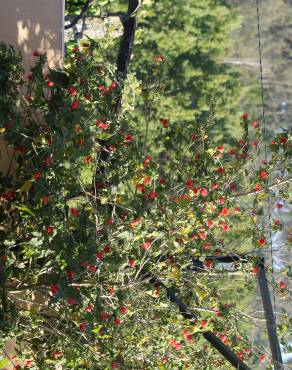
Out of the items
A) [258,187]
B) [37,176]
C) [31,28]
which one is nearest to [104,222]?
[37,176]

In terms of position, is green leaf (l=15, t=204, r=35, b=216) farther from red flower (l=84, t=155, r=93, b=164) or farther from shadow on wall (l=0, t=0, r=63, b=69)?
shadow on wall (l=0, t=0, r=63, b=69)

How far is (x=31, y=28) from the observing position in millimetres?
5984

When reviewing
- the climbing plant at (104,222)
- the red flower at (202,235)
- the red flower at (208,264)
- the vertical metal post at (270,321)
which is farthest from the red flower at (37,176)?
the vertical metal post at (270,321)

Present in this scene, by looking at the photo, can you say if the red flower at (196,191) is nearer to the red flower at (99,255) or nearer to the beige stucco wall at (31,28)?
the red flower at (99,255)

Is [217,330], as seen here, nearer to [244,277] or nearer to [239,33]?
[244,277]

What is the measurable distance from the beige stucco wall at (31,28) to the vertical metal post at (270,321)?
2.04 m

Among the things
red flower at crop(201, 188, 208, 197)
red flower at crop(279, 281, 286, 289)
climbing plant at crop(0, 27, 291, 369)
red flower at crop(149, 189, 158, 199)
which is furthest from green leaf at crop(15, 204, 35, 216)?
red flower at crop(279, 281, 286, 289)

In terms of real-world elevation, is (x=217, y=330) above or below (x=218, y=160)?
below

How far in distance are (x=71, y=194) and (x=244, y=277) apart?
4.93ft

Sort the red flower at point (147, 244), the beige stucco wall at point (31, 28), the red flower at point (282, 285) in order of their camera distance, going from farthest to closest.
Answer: the beige stucco wall at point (31, 28) < the red flower at point (282, 285) < the red flower at point (147, 244)

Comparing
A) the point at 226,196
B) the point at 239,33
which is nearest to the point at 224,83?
the point at 239,33

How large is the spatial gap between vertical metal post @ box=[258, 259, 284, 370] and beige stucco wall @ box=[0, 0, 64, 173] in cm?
204

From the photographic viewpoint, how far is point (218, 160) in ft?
17.4

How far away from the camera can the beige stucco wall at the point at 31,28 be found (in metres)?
5.79
